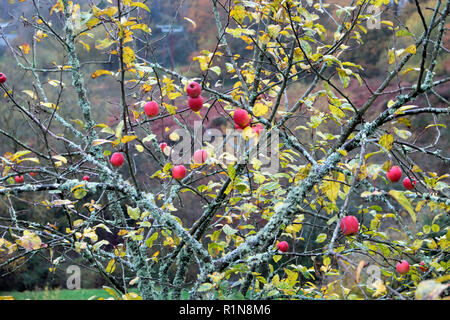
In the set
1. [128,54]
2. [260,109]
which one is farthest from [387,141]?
[128,54]

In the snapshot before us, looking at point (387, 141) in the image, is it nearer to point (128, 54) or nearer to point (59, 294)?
point (128, 54)

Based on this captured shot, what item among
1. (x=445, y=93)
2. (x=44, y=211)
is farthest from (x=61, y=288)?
(x=445, y=93)

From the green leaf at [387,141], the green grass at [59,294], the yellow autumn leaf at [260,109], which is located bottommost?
the green grass at [59,294]

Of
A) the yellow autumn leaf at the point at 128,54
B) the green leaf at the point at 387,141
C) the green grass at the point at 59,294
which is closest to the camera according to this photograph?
the green leaf at the point at 387,141

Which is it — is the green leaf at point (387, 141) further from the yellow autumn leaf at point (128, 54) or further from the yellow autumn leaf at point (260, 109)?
the yellow autumn leaf at point (128, 54)

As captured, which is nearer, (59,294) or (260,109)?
(260,109)

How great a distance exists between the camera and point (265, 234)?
1190 mm

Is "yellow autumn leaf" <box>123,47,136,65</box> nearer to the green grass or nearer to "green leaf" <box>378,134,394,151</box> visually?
"green leaf" <box>378,134,394,151</box>

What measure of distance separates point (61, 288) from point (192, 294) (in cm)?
606

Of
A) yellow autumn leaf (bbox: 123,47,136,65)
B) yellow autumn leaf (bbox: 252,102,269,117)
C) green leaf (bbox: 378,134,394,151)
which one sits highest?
yellow autumn leaf (bbox: 123,47,136,65)

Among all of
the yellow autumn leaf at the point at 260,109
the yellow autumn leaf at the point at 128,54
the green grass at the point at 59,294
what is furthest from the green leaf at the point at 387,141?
the green grass at the point at 59,294

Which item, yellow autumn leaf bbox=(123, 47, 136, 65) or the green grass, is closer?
yellow autumn leaf bbox=(123, 47, 136, 65)

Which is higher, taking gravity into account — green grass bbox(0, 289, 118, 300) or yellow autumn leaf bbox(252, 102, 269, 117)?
yellow autumn leaf bbox(252, 102, 269, 117)

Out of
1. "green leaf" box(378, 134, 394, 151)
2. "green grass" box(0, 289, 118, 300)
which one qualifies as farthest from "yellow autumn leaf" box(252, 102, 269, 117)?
"green grass" box(0, 289, 118, 300)
